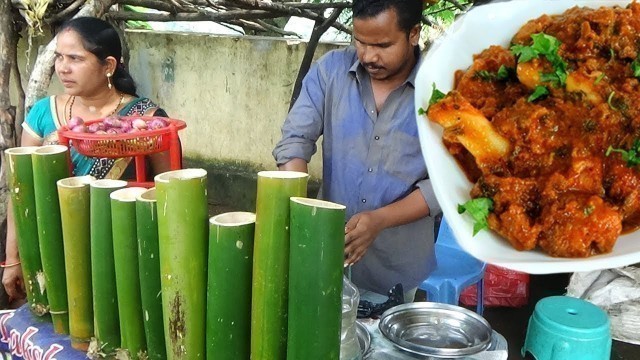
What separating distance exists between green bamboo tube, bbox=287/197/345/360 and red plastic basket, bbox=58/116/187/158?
953 mm

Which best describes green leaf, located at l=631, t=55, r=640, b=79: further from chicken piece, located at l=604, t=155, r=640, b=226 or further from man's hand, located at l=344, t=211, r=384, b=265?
man's hand, located at l=344, t=211, r=384, b=265

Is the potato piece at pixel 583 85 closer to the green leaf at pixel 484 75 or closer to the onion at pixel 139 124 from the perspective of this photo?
the green leaf at pixel 484 75

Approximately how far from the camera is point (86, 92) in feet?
9.45

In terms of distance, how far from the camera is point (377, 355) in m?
1.70

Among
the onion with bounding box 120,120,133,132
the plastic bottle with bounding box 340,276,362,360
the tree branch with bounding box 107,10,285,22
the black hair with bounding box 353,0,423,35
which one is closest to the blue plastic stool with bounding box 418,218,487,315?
the black hair with bounding box 353,0,423,35

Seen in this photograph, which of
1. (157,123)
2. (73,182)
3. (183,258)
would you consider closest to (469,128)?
(183,258)

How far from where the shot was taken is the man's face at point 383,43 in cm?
217

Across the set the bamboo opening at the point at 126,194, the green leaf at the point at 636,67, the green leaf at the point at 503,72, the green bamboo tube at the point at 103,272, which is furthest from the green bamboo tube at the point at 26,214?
the green leaf at the point at 636,67

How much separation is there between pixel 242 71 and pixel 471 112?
5040mm

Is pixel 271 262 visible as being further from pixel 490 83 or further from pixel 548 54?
pixel 548 54

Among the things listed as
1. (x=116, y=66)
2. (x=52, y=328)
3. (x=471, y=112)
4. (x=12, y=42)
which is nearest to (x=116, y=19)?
(x=12, y=42)

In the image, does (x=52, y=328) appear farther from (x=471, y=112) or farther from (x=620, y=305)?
(x=620, y=305)

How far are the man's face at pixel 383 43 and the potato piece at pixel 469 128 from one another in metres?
1.09

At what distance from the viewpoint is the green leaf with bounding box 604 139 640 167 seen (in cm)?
105
